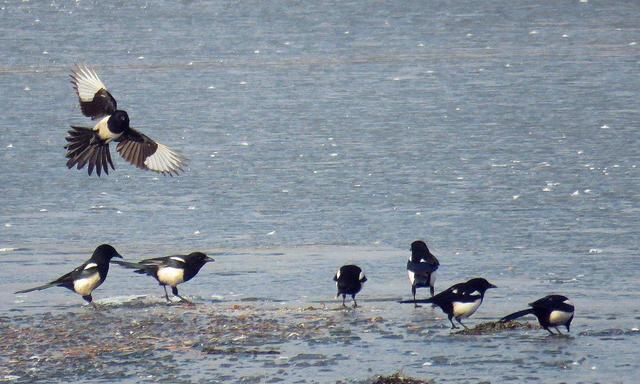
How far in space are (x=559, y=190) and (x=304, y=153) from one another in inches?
106

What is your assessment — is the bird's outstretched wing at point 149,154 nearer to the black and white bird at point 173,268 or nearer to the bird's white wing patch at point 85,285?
the black and white bird at point 173,268

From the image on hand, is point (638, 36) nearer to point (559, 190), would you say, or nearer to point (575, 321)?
point (559, 190)

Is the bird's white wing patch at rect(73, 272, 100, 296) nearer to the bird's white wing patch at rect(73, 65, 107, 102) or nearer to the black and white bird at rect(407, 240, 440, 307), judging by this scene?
the black and white bird at rect(407, 240, 440, 307)

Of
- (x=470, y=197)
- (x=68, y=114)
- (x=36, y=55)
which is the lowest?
(x=470, y=197)

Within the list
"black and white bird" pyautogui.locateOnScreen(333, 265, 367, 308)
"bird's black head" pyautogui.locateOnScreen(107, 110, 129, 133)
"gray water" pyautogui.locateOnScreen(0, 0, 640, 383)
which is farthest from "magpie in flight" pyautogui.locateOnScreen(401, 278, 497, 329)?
"bird's black head" pyautogui.locateOnScreen(107, 110, 129, 133)

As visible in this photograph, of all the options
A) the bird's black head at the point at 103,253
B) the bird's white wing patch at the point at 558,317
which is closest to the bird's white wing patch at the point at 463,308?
the bird's white wing patch at the point at 558,317

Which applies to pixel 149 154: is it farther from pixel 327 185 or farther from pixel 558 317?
pixel 558 317

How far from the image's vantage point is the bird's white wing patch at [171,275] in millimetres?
8000

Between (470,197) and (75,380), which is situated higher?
(470,197)

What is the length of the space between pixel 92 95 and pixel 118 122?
63 centimetres

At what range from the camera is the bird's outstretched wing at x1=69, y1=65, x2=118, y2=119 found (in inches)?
384

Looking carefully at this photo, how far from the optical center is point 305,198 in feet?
35.1

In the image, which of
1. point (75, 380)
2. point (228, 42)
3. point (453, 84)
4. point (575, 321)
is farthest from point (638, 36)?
point (75, 380)

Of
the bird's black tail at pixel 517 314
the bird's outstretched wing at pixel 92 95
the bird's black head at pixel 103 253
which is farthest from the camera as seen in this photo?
the bird's outstretched wing at pixel 92 95
